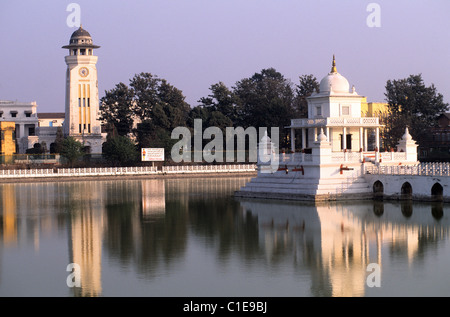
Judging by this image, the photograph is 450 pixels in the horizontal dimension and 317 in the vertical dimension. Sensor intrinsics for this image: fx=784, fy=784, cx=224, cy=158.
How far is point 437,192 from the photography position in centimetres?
4191

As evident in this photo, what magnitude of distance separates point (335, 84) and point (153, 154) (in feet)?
124

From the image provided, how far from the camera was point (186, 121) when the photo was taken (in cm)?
9831

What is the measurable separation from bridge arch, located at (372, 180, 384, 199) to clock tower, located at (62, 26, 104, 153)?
57.0 m

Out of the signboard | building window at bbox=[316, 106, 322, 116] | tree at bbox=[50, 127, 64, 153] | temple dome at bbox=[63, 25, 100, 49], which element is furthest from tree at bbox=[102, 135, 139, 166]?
building window at bbox=[316, 106, 322, 116]

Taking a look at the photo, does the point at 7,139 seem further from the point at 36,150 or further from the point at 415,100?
the point at 415,100

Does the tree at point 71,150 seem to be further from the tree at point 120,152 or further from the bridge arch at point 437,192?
the bridge arch at point 437,192

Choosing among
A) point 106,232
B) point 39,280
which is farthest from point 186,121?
point 39,280

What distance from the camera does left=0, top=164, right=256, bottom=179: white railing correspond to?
7406cm

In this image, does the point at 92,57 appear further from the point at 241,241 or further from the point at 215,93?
the point at 241,241

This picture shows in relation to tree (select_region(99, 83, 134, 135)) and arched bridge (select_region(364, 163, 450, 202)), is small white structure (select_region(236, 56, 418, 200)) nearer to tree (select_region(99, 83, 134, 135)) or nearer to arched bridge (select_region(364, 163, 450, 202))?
arched bridge (select_region(364, 163, 450, 202))

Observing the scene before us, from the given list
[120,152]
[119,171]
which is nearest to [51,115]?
[120,152]

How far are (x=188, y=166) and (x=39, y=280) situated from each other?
2198 inches

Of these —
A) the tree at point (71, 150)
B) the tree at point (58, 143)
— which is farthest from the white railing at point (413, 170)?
the tree at point (58, 143)

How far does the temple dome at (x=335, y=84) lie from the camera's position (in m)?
48.5
